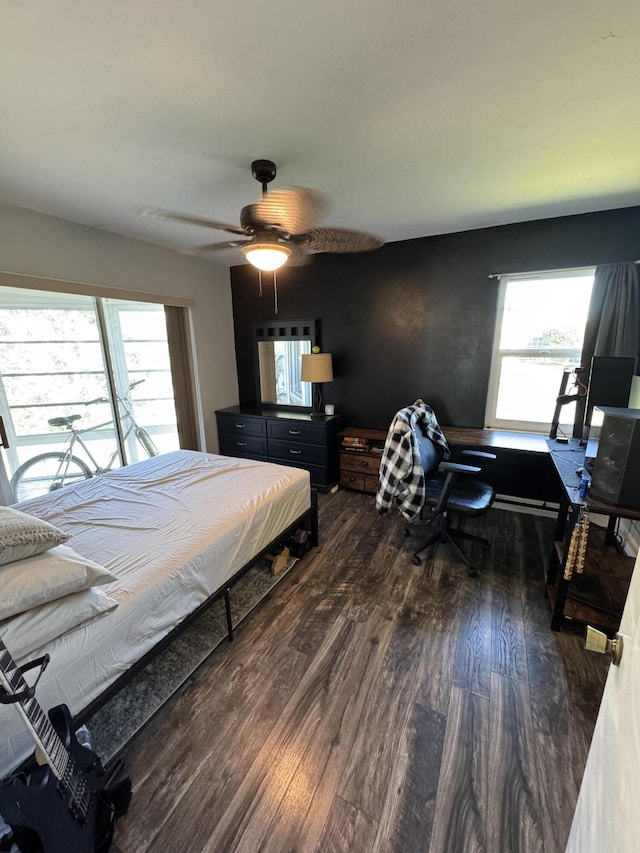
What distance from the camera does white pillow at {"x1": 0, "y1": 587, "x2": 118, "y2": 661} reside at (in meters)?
1.01

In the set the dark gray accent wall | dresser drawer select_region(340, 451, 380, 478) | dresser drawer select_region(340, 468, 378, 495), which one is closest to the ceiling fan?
the dark gray accent wall

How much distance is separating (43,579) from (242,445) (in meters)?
2.97

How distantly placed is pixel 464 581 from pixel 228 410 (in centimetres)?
306

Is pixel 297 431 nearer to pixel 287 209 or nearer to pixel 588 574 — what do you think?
pixel 287 209

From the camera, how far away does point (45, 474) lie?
9.55ft

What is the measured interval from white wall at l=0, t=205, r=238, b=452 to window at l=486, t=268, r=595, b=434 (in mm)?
3046

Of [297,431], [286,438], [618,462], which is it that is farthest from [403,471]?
[286,438]

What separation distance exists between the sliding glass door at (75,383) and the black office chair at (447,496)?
2.83m

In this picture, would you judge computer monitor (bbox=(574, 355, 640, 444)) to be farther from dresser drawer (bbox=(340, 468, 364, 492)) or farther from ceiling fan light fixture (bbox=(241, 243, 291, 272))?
ceiling fan light fixture (bbox=(241, 243, 291, 272))

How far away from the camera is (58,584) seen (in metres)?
1.11

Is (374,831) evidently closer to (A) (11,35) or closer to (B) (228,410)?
(A) (11,35)

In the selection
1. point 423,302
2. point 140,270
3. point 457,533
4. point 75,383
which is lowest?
point 457,533

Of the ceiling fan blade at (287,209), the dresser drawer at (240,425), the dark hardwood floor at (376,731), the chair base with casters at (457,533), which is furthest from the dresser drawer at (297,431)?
the ceiling fan blade at (287,209)

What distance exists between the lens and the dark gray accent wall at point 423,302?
271cm
